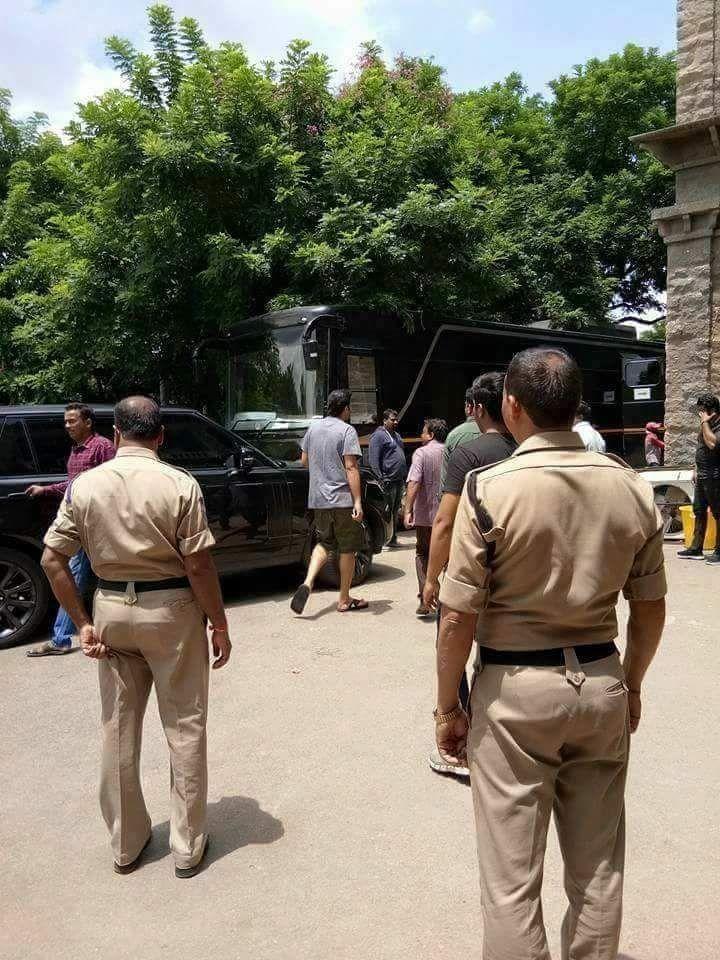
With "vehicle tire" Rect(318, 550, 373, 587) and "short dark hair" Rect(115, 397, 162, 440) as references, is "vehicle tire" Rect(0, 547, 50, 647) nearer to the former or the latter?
"vehicle tire" Rect(318, 550, 373, 587)

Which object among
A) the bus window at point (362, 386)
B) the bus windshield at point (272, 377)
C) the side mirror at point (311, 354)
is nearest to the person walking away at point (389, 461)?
the bus window at point (362, 386)

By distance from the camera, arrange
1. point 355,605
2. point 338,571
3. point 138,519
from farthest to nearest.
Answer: point 338,571
point 355,605
point 138,519

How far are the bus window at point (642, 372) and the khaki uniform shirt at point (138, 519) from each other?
1296 cm

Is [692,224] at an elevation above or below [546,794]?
above

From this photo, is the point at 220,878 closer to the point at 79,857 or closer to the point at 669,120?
the point at 79,857

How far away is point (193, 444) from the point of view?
295 inches

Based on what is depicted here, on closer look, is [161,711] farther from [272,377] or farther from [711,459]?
[272,377]

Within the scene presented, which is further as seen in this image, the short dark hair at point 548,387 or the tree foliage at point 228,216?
the tree foliage at point 228,216

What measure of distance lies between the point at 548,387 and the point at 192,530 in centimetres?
146

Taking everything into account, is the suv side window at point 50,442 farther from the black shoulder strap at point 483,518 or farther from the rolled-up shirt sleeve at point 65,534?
the black shoulder strap at point 483,518

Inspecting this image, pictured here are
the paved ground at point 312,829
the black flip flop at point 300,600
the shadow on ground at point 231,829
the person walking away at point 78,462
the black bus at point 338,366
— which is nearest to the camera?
the paved ground at point 312,829

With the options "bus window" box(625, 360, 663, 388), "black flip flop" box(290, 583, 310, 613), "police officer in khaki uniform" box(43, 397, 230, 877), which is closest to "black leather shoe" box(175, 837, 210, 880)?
"police officer in khaki uniform" box(43, 397, 230, 877)

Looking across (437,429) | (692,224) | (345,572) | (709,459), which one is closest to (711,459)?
(709,459)

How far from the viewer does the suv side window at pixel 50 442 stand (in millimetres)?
6574
